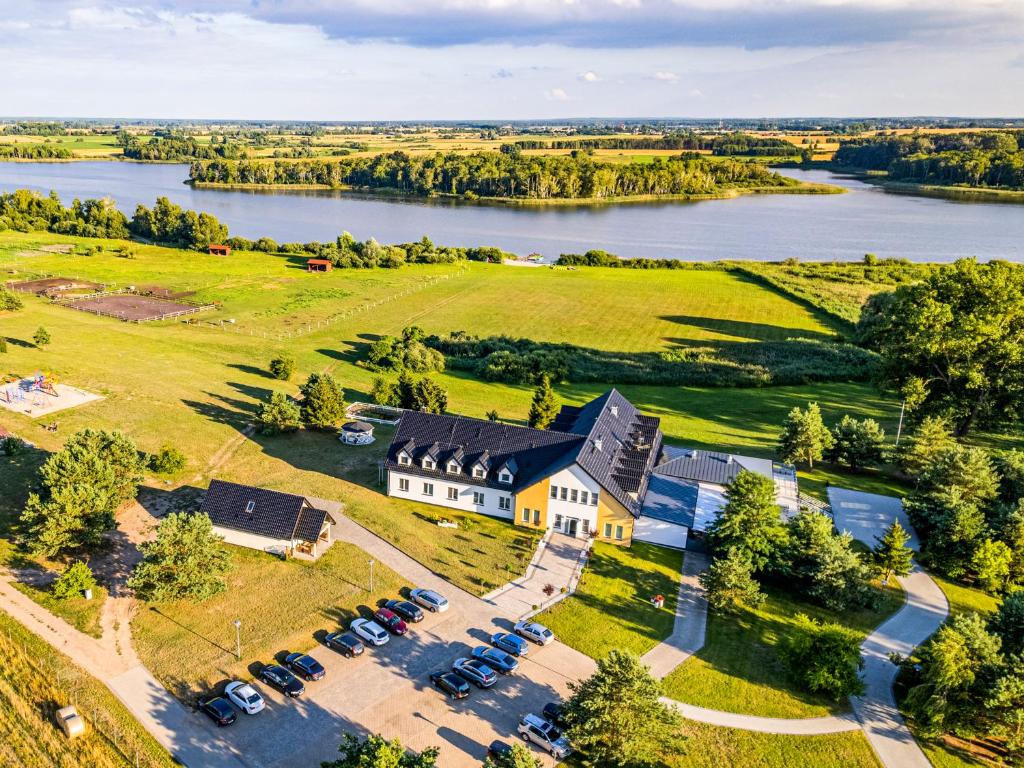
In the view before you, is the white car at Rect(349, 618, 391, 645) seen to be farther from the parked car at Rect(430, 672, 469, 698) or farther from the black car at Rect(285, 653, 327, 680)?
the parked car at Rect(430, 672, 469, 698)

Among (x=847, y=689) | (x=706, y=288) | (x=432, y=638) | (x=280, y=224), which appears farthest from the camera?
(x=280, y=224)

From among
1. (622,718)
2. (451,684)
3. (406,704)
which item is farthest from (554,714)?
(406,704)

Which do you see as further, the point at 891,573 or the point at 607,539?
the point at 607,539

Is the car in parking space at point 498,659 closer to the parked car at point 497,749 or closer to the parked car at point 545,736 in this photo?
the parked car at point 545,736

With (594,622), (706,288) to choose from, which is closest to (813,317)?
(706,288)

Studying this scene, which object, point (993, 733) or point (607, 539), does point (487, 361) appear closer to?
point (607, 539)
